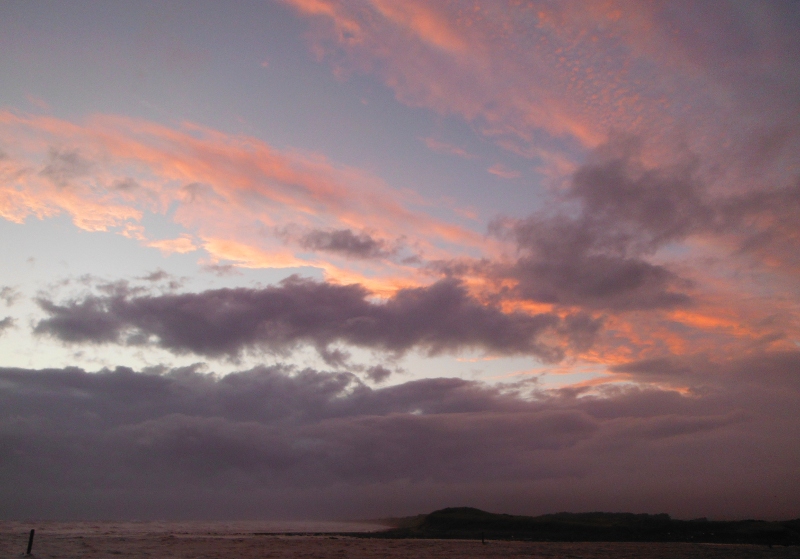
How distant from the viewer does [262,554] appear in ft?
210

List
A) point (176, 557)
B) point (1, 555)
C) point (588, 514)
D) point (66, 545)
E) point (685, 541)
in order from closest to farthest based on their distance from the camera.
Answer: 1. point (1, 555)
2. point (176, 557)
3. point (66, 545)
4. point (685, 541)
5. point (588, 514)

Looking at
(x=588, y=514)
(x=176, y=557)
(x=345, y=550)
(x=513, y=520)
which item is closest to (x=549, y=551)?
(x=345, y=550)

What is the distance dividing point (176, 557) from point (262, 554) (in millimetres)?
11186

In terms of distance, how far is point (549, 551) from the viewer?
7456 cm

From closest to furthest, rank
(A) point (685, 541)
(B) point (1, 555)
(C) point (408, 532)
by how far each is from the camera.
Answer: (B) point (1, 555) → (A) point (685, 541) → (C) point (408, 532)

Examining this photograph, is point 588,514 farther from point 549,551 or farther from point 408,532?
point 549,551

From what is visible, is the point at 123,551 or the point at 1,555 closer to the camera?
the point at 1,555

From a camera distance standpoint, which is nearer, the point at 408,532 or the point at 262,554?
the point at 262,554

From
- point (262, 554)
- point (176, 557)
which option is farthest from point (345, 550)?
point (176, 557)

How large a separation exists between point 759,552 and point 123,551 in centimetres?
9416

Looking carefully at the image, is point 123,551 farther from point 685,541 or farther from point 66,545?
point 685,541

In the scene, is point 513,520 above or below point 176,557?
below

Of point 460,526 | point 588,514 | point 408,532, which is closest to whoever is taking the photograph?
point 408,532

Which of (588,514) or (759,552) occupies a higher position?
(759,552)
